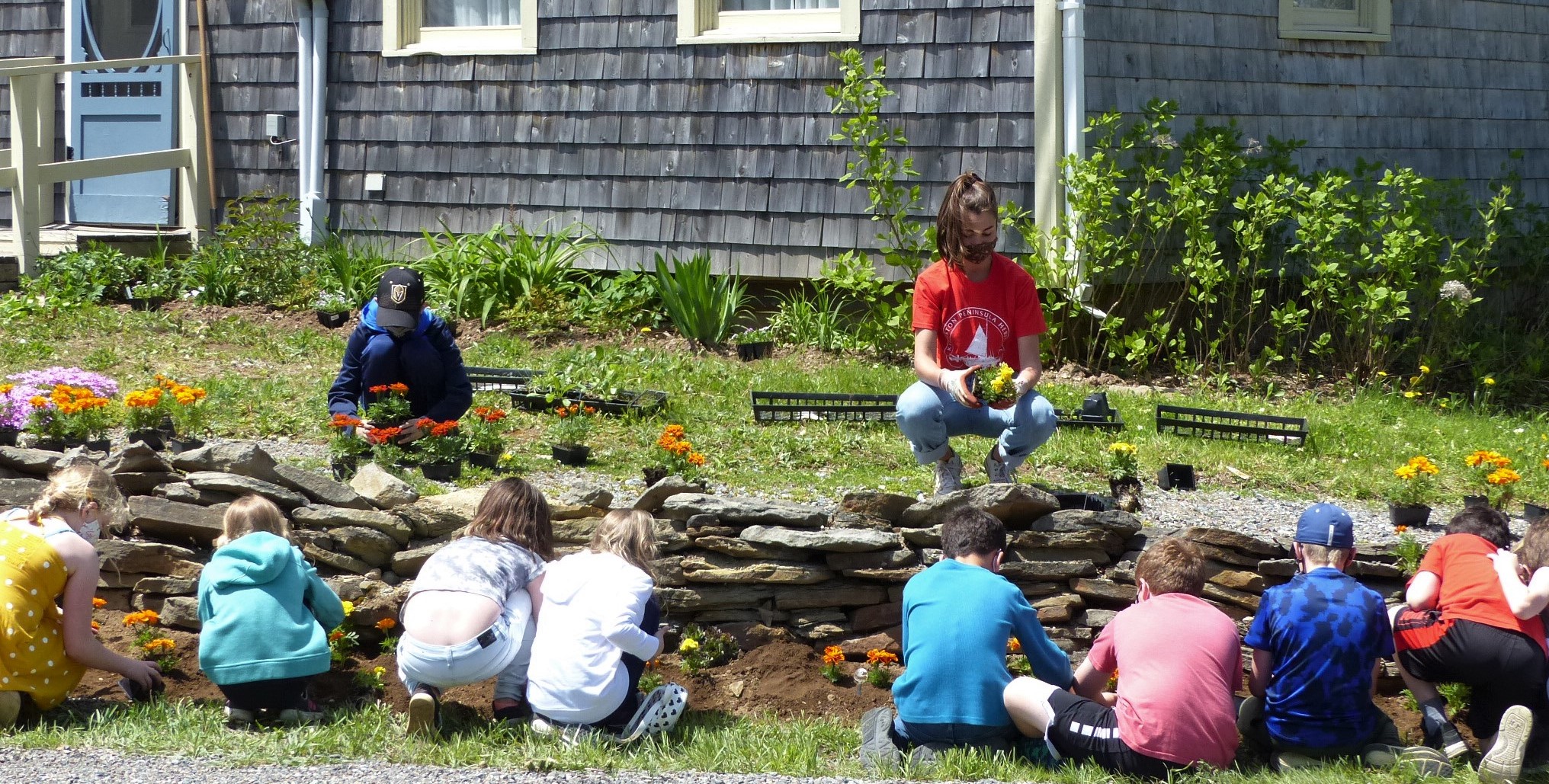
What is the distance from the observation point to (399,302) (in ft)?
19.0

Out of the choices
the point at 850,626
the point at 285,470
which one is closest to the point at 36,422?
the point at 285,470

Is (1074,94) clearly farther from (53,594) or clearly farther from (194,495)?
(53,594)

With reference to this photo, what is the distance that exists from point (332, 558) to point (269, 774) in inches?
51.1

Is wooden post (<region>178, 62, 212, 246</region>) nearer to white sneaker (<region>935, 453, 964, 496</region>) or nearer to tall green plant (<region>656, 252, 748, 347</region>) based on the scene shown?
tall green plant (<region>656, 252, 748, 347</region>)

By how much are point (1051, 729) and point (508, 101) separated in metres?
7.34

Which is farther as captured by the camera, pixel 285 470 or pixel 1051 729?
pixel 285 470

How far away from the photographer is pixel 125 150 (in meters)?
11.8

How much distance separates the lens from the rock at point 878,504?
5.02 m

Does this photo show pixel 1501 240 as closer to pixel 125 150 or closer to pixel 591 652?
pixel 591 652

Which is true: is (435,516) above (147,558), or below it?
→ above

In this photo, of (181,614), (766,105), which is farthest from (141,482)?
(766,105)

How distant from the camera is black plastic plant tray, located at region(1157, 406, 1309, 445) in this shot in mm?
7027

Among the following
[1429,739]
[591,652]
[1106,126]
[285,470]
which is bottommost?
[1429,739]

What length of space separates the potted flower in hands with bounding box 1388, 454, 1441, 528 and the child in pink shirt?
168cm
